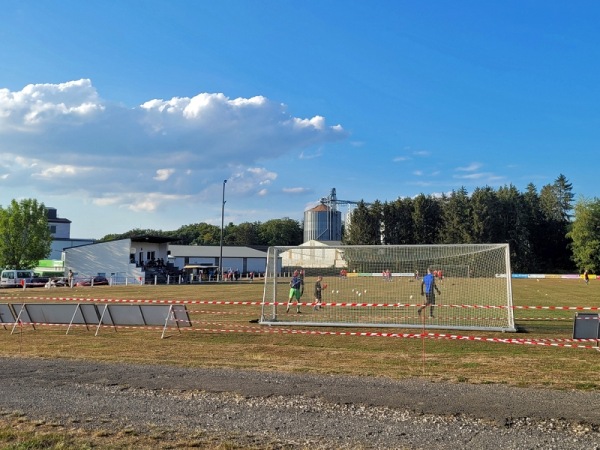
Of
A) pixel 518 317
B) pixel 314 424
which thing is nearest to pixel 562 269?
pixel 518 317

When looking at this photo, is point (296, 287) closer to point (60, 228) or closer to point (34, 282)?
point (34, 282)

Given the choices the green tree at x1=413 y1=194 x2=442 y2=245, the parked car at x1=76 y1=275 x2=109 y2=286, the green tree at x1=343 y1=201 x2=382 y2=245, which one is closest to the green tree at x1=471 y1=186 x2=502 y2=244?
the green tree at x1=413 y1=194 x2=442 y2=245

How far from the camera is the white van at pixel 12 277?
56000mm

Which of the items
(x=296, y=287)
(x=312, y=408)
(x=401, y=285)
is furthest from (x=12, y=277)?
(x=312, y=408)

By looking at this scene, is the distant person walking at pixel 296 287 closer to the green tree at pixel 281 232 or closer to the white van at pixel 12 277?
the white van at pixel 12 277

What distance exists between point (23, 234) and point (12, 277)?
13.3m

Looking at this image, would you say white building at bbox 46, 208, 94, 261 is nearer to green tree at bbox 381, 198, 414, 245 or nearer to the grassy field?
green tree at bbox 381, 198, 414, 245

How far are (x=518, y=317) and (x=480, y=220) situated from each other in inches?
2972

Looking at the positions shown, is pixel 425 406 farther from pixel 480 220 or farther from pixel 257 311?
pixel 480 220

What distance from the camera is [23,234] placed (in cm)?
7075

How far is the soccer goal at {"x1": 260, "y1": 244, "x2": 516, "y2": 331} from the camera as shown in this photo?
18797mm

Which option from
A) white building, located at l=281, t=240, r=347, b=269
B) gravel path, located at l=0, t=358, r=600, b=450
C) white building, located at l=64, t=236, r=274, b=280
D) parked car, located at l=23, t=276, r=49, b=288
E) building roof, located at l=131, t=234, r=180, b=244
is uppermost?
building roof, located at l=131, t=234, r=180, b=244

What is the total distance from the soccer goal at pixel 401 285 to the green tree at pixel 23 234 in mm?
57686

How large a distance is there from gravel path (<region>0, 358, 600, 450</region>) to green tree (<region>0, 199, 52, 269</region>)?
6604 centimetres
